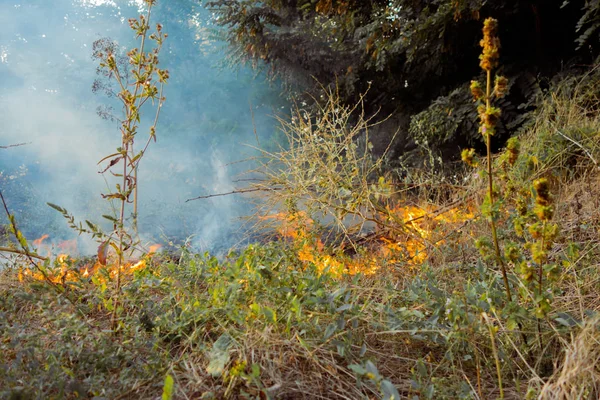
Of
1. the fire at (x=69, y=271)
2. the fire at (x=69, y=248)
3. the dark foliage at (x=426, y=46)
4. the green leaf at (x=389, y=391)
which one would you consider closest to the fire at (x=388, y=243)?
the fire at (x=69, y=271)

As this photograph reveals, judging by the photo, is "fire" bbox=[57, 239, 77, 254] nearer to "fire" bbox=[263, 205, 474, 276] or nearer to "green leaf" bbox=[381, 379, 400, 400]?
"fire" bbox=[263, 205, 474, 276]

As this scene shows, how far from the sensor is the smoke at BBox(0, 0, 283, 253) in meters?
9.88

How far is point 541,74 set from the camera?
160 inches

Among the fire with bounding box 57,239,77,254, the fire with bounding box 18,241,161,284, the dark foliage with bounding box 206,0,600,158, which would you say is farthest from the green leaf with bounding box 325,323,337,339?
the fire with bounding box 57,239,77,254

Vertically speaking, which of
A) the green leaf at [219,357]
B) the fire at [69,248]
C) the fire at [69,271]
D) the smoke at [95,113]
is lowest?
the green leaf at [219,357]

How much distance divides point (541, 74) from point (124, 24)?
10.8 m

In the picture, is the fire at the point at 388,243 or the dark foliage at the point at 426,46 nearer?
the fire at the point at 388,243

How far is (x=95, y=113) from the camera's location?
37.1 ft

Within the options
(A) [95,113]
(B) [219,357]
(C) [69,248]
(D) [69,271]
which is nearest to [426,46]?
(D) [69,271]

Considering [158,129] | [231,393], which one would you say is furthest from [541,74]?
[158,129]

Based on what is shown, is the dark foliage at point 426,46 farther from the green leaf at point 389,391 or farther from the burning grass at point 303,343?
the green leaf at point 389,391

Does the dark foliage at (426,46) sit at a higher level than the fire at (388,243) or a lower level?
higher

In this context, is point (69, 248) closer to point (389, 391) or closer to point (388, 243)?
point (388, 243)

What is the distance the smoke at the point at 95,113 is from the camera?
988cm
